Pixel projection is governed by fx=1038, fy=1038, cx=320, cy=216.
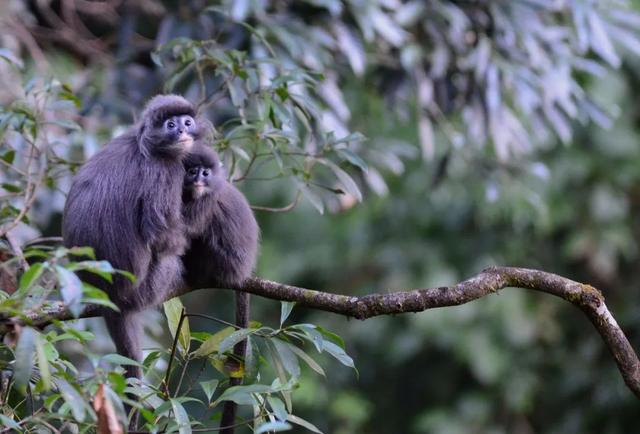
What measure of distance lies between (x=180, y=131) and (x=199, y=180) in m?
0.17

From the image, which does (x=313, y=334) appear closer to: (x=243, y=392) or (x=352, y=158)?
(x=243, y=392)

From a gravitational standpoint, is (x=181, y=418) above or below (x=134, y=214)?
above

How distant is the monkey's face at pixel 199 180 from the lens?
3205mm

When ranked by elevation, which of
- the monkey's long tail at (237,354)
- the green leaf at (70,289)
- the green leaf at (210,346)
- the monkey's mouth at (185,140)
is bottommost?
the monkey's long tail at (237,354)

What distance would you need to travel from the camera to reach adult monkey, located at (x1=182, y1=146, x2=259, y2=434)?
3.22 meters

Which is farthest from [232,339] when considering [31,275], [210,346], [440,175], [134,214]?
[440,175]

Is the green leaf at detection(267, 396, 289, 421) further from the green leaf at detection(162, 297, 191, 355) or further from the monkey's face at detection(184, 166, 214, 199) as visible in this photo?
the monkey's face at detection(184, 166, 214, 199)

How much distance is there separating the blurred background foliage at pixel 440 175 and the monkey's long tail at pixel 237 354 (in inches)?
57.7

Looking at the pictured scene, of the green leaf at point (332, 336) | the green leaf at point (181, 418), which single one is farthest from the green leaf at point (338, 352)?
the green leaf at point (181, 418)

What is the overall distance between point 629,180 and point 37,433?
21.3 feet

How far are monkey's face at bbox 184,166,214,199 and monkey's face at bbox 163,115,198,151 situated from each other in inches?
3.4

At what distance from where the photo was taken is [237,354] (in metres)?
3.02

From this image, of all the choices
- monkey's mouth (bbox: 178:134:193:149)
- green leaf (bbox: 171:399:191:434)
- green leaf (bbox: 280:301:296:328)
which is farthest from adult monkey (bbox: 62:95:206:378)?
green leaf (bbox: 171:399:191:434)

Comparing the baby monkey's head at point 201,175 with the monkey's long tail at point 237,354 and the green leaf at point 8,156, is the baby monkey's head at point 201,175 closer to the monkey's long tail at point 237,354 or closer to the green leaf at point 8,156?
the monkey's long tail at point 237,354
